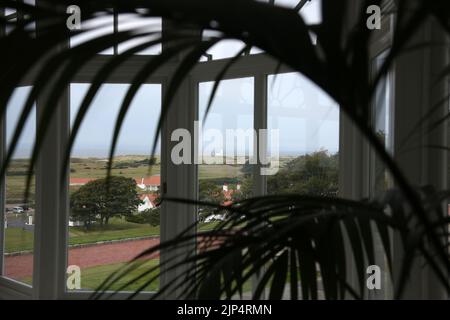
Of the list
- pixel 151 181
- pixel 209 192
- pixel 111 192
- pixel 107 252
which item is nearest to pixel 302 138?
pixel 209 192

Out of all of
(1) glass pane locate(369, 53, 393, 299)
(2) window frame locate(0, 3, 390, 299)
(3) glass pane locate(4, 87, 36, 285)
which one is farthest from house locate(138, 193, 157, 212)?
(1) glass pane locate(369, 53, 393, 299)

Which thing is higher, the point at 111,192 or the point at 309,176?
the point at 309,176

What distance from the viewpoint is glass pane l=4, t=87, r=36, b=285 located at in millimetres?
3590

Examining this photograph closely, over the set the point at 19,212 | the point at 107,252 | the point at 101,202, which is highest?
the point at 101,202

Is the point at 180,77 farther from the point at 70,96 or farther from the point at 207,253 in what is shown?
the point at 70,96

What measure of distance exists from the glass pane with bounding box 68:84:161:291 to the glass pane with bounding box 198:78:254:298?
41 centimetres

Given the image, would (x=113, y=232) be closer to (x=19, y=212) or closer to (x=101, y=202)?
(x=101, y=202)

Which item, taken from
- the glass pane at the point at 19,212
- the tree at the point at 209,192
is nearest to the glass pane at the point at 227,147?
the tree at the point at 209,192

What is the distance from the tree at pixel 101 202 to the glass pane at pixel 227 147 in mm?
605

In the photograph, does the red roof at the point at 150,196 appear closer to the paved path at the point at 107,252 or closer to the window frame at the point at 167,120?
the window frame at the point at 167,120

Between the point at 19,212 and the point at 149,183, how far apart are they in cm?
121

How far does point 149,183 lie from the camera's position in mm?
3395
